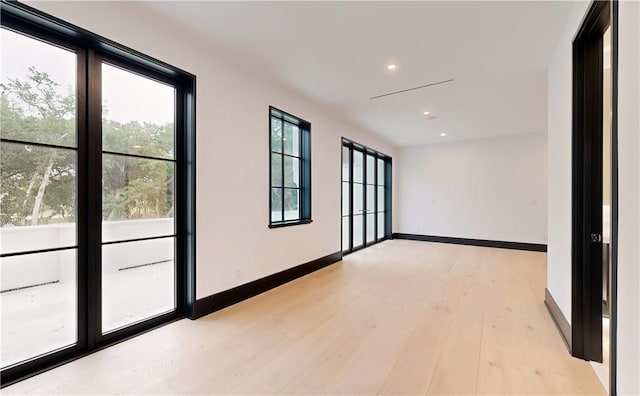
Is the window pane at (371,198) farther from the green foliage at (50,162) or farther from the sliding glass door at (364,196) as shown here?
the green foliage at (50,162)

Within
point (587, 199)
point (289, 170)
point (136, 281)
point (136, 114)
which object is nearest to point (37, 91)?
point (136, 114)

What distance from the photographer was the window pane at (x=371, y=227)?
7.16 meters

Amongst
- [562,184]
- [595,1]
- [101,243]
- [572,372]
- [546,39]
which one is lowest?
[572,372]

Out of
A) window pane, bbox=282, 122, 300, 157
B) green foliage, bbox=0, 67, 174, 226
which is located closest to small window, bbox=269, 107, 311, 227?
window pane, bbox=282, 122, 300, 157

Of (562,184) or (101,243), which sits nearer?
(101,243)

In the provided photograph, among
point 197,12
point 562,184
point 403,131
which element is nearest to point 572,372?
point 562,184

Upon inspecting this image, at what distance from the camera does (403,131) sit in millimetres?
6254

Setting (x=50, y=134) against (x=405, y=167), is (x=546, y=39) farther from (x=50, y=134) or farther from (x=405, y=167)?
(x=405, y=167)

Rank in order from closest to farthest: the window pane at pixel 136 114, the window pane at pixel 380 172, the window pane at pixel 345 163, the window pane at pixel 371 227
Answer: the window pane at pixel 136 114 < the window pane at pixel 345 163 < the window pane at pixel 371 227 < the window pane at pixel 380 172

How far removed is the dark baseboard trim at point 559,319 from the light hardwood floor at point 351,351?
A: 0.07 metres

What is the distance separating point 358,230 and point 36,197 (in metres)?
5.49

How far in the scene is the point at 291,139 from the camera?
4363 millimetres

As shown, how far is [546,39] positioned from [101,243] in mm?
4179

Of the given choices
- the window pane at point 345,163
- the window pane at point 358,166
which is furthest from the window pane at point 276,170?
the window pane at point 358,166
